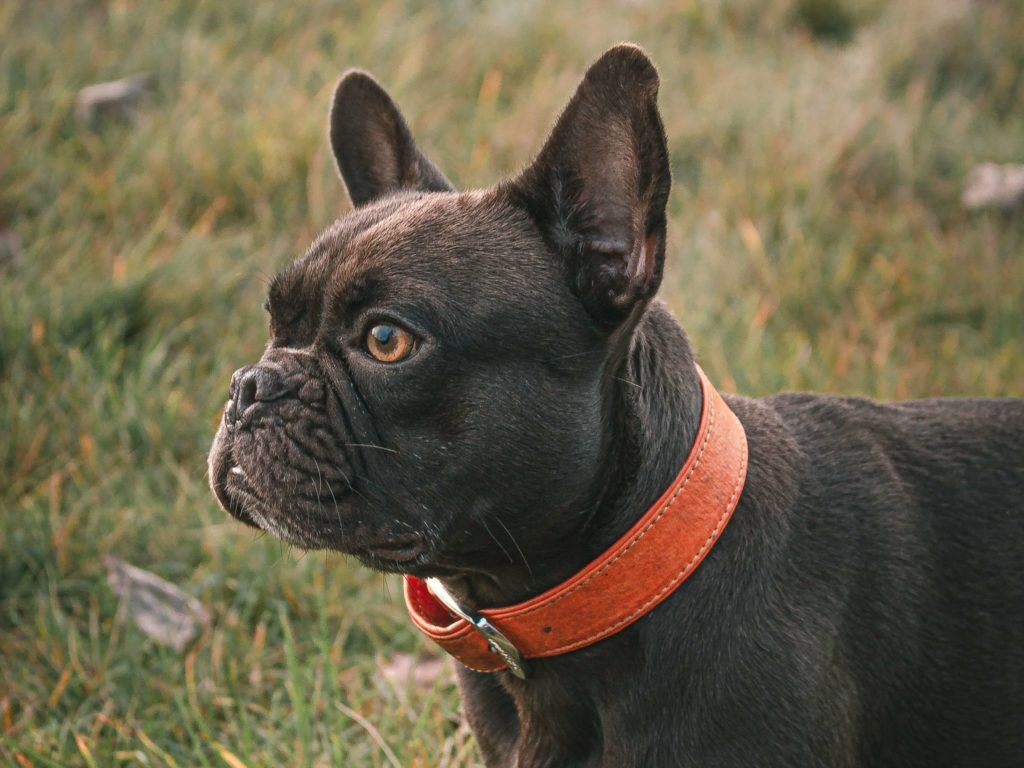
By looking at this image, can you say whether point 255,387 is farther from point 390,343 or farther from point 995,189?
point 995,189

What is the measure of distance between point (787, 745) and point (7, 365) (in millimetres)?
3323

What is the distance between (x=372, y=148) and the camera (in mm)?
3109

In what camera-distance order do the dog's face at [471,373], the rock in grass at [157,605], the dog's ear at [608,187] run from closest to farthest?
the dog's ear at [608,187], the dog's face at [471,373], the rock in grass at [157,605]

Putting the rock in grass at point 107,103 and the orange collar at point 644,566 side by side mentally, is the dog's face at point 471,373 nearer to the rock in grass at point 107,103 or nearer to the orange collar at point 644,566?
the orange collar at point 644,566

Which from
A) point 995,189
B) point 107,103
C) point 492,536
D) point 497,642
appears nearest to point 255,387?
point 492,536

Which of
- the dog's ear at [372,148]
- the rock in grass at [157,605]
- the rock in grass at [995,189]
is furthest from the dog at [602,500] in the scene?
the rock in grass at [995,189]

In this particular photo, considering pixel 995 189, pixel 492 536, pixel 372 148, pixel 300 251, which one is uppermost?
pixel 372 148

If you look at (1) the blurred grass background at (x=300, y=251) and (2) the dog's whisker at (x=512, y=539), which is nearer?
(2) the dog's whisker at (x=512, y=539)

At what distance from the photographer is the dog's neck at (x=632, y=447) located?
2469mm

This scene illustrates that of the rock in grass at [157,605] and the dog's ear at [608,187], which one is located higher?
the dog's ear at [608,187]

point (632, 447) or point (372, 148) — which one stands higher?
point (372, 148)

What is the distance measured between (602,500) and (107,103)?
4.30 m

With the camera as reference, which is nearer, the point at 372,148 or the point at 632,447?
the point at 632,447

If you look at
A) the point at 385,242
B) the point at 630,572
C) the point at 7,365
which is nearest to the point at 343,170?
the point at 385,242
